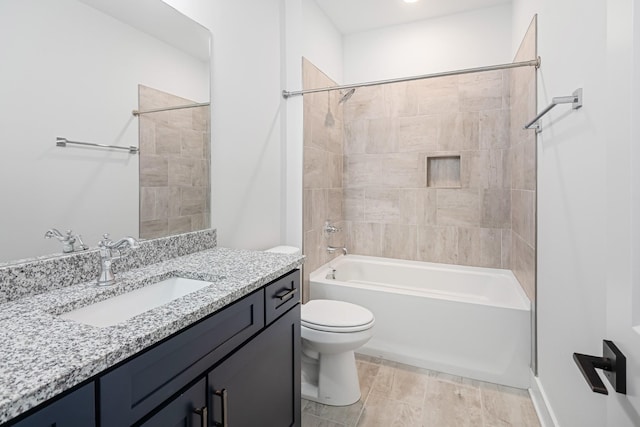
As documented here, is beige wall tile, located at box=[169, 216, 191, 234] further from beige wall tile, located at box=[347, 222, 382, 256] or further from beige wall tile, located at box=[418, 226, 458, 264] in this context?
beige wall tile, located at box=[418, 226, 458, 264]

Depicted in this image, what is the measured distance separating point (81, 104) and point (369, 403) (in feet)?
6.54

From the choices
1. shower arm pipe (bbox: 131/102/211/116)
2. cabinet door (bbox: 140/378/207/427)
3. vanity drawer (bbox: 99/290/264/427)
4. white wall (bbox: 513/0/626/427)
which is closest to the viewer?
vanity drawer (bbox: 99/290/264/427)

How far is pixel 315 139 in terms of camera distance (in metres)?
2.71

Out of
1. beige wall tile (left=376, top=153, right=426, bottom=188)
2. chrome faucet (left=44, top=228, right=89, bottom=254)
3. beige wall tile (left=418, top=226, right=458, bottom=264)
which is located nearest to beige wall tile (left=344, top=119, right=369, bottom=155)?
beige wall tile (left=376, top=153, right=426, bottom=188)

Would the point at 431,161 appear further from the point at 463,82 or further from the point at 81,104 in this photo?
the point at 81,104

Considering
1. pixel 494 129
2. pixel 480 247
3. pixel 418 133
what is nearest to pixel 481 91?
pixel 494 129

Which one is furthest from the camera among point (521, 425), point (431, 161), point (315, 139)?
point (431, 161)

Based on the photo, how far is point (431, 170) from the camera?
3.07m

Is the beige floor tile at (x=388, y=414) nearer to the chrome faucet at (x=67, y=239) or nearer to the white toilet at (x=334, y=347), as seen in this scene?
the white toilet at (x=334, y=347)

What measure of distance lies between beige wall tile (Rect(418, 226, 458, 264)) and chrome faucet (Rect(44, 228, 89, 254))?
260 centimetres

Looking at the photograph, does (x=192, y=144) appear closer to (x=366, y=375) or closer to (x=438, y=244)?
(x=366, y=375)

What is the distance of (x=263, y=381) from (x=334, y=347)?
2.33 feet

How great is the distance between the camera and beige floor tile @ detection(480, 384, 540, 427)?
5.79 feet

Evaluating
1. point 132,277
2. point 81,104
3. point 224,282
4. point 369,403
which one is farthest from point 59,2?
point 369,403
